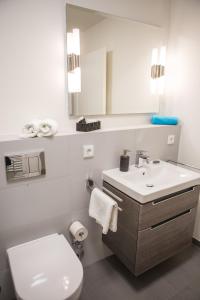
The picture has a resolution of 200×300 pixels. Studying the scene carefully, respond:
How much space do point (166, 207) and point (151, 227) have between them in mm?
178

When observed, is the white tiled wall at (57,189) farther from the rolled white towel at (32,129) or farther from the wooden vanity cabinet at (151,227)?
the wooden vanity cabinet at (151,227)

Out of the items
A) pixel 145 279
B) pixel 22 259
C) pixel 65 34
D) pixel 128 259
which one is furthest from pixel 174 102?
pixel 22 259

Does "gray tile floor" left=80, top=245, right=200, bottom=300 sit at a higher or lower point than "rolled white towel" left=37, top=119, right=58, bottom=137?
lower

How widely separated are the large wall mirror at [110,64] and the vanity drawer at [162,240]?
3.39 feet

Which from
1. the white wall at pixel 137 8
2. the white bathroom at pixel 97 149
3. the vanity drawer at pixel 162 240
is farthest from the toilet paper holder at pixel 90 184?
the white wall at pixel 137 8

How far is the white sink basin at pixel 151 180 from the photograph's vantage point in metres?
Result: 1.36

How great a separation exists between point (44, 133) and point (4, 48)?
60 cm

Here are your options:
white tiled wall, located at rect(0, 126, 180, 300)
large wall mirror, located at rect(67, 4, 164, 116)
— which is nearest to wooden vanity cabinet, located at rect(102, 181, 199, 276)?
white tiled wall, located at rect(0, 126, 180, 300)

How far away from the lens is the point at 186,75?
1933 millimetres

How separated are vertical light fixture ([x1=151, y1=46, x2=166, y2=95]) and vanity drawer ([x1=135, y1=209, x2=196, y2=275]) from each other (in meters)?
1.22

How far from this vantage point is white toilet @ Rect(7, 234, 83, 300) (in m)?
1.06

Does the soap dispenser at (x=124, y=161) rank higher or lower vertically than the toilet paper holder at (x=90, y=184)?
higher

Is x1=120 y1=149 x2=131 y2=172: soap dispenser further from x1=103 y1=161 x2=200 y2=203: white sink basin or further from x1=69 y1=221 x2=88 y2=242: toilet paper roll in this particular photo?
x1=69 y1=221 x2=88 y2=242: toilet paper roll

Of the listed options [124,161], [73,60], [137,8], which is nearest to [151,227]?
[124,161]
